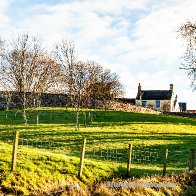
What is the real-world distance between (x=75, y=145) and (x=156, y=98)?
88115mm

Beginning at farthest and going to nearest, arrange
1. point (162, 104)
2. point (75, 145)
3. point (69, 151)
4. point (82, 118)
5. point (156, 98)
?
1. point (156, 98)
2. point (162, 104)
3. point (82, 118)
4. point (75, 145)
5. point (69, 151)

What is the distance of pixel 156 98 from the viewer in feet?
395

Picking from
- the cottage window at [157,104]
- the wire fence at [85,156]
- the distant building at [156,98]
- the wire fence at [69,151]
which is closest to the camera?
the wire fence at [85,156]

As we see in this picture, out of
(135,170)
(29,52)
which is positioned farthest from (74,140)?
(29,52)

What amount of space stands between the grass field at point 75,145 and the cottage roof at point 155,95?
5362 cm

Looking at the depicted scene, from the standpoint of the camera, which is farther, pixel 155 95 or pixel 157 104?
pixel 155 95

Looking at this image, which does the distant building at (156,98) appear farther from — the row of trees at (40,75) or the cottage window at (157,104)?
the row of trees at (40,75)

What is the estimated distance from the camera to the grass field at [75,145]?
17.6 meters

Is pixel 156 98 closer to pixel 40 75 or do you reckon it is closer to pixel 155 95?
pixel 155 95

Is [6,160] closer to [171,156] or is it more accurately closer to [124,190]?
[124,190]

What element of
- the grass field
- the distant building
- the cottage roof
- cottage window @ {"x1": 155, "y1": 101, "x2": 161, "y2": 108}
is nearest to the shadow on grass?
the grass field

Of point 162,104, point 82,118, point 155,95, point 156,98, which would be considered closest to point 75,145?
point 82,118

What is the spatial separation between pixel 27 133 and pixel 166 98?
8359 centimetres

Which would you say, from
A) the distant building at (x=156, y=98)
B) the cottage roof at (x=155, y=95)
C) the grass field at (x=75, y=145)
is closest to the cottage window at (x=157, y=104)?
the distant building at (x=156, y=98)
